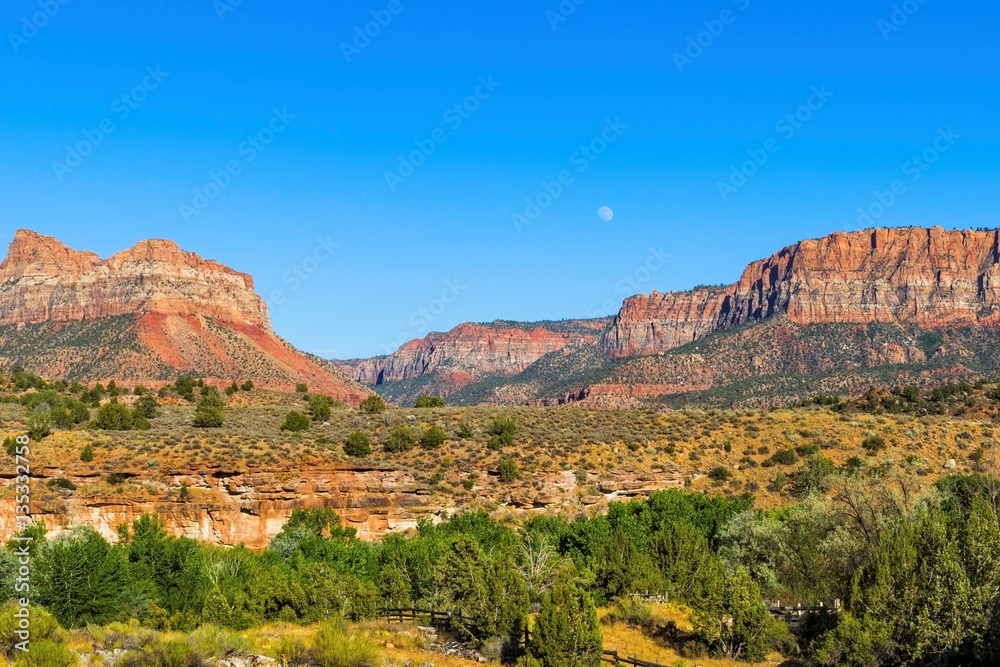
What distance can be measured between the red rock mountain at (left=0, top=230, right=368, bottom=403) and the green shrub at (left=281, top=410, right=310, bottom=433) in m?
64.3

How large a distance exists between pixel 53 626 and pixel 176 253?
145 metres

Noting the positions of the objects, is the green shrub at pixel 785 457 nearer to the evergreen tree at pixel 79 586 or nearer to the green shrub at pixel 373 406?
the green shrub at pixel 373 406

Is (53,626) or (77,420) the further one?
(77,420)

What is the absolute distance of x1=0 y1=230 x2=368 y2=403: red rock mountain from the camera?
120688 mm

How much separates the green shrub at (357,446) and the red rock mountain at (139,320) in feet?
233

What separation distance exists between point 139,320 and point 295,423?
89.1 m

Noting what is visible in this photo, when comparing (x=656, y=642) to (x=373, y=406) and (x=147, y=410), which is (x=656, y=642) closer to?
(x=373, y=406)

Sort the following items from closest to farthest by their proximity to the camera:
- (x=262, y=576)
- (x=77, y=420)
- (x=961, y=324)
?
(x=262, y=576) → (x=77, y=420) → (x=961, y=324)

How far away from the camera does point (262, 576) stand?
28766mm

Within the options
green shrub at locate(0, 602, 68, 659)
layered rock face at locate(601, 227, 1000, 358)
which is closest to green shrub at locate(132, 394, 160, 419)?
green shrub at locate(0, 602, 68, 659)

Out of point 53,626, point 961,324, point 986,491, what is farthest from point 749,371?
point 53,626

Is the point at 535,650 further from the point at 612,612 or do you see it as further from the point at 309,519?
the point at 309,519

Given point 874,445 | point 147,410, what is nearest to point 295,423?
point 147,410

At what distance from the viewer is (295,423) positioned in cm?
5428
